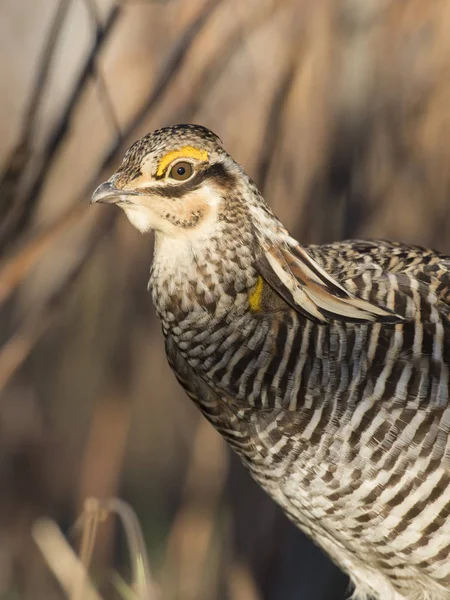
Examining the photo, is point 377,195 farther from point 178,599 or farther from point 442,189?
point 178,599

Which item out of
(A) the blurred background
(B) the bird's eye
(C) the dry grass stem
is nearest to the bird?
(B) the bird's eye

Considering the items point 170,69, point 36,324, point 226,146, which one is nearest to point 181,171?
point 170,69

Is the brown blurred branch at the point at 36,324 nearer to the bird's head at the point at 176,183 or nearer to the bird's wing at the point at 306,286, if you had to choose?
the bird's head at the point at 176,183

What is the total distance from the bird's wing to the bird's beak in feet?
1.40

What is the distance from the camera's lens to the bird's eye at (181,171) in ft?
7.55

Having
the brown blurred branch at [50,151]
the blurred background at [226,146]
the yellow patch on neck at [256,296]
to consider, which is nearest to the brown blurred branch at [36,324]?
the blurred background at [226,146]

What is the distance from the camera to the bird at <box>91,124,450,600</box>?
2.42 m

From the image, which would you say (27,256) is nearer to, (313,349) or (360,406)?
(313,349)

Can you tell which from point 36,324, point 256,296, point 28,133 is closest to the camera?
point 28,133

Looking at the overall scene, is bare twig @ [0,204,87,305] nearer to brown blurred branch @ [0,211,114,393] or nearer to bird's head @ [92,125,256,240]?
bird's head @ [92,125,256,240]

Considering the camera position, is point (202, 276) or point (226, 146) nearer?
point (202, 276)

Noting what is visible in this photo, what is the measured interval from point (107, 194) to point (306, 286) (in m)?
0.55

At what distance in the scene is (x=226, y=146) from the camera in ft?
11.7

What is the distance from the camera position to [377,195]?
11.3 feet
